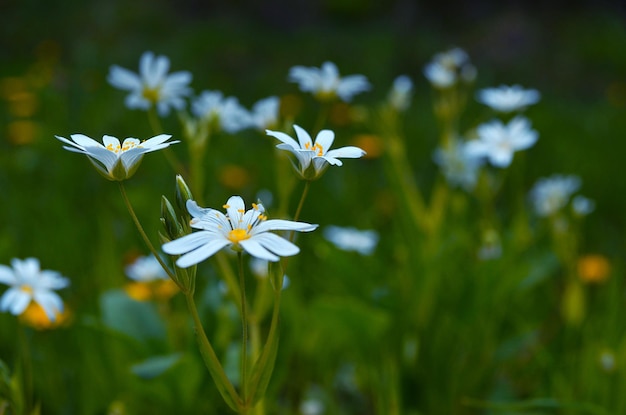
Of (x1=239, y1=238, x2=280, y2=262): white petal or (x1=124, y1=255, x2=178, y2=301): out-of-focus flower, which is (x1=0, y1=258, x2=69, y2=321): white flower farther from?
(x1=239, y1=238, x2=280, y2=262): white petal

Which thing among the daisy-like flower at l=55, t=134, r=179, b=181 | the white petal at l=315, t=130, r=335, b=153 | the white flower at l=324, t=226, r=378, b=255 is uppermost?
the white flower at l=324, t=226, r=378, b=255

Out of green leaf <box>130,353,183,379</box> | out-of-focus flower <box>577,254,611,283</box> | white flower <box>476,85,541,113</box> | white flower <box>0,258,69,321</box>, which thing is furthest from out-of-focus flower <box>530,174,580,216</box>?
white flower <box>0,258,69,321</box>

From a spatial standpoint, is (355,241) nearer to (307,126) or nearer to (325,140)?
(325,140)

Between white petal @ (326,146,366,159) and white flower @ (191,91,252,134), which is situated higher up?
white flower @ (191,91,252,134)

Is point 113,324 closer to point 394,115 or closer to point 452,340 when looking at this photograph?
point 452,340

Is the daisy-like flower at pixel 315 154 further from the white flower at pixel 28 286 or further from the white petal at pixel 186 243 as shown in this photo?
the white flower at pixel 28 286

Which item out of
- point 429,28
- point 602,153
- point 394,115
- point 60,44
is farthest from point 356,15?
point 394,115
